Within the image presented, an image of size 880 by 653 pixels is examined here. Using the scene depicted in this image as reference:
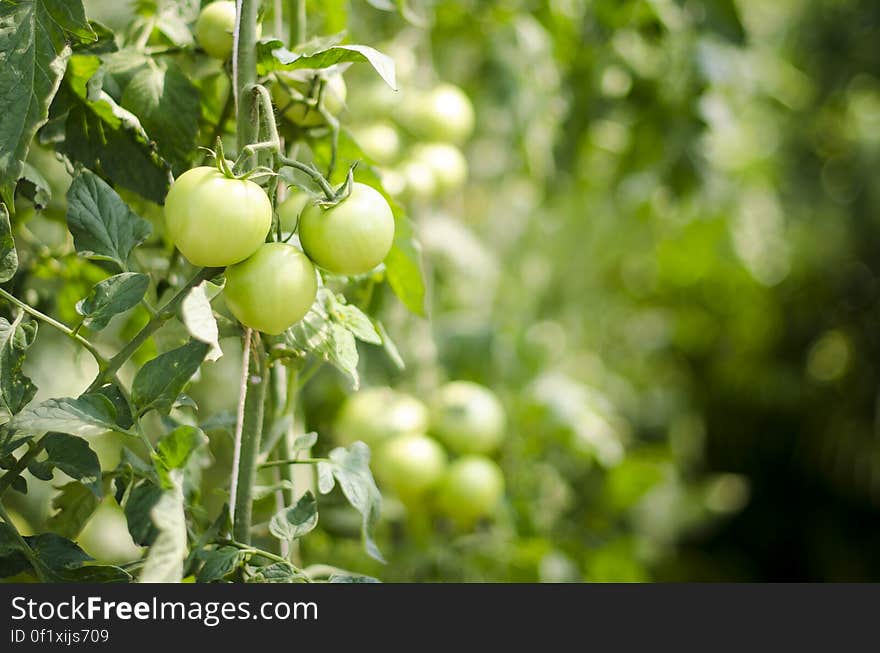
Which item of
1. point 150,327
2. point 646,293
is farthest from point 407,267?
point 646,293

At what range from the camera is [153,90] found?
52cm

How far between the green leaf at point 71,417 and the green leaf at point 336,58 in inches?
7.3

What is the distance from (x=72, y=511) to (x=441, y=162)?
607 millimetres

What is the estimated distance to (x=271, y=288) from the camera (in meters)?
0.43

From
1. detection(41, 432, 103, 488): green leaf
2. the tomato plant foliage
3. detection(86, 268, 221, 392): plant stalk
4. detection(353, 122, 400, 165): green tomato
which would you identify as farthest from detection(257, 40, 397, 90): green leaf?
detection(353, 122, 400, 165): green tomato

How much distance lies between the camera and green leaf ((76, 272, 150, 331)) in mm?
446

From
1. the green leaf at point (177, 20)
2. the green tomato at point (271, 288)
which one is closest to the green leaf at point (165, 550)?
the green tomato at point (271, 288)

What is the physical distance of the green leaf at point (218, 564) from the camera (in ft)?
1.44

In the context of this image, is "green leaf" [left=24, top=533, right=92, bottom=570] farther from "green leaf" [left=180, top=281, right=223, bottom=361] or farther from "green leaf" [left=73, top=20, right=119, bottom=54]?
"green leaf" [left=73, top=20, right=119, bottom=54]

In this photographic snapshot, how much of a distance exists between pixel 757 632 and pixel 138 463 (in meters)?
0.35

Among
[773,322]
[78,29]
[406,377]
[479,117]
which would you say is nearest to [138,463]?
[78,29]

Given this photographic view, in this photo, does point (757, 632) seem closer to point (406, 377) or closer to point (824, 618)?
point (824, 618)

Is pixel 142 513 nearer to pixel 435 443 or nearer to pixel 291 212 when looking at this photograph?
pixel 291 212

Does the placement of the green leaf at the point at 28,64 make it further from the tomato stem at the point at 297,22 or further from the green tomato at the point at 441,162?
the green tomato at the point at 441,162
